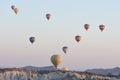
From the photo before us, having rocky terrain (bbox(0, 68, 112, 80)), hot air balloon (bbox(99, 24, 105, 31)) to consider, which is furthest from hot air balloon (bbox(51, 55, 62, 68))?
hot air balloon (bbox(99, 24, 105, 31))

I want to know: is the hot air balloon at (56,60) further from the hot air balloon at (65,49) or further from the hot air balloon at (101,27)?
the hot air balloon at (101,27)

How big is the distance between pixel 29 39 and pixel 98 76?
1450 centimetres

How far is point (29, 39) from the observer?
241 ft

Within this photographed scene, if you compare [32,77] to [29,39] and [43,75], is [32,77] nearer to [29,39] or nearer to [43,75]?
[43,75]

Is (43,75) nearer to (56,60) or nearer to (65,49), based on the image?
(56,60)

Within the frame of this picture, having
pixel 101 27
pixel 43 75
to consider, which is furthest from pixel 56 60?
pixel 101 27

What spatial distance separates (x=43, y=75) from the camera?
206ft

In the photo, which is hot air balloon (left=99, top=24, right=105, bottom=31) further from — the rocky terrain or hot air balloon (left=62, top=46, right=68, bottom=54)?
the rocky terrain

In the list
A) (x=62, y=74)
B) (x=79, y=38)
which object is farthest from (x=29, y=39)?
(x=62, y=74)

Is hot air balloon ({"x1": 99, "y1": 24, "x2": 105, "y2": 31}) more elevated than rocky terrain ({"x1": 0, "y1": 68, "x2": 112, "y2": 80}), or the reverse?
hot air balloon ({"x1": 99, "y1": 24, "x2": 105, "y2": 31})

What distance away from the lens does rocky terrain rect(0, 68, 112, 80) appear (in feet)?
204

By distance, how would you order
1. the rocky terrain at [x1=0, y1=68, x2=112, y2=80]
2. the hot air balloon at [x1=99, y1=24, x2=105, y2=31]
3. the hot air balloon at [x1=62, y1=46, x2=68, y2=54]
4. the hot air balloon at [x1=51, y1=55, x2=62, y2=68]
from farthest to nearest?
the hot air balloon at [x1=99, y1=24, x2=105, y2=31] < the hot air balloon at [x1=62, y1=46, x2=68, y2=54] < the hot air balloon at [x1=51, y1=55, x2=62, y2=68] < the rocky terrain at [x1=0, y1=68, x2=112, y2=80]

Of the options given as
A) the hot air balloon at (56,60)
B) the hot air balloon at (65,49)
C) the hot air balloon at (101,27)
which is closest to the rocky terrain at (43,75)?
the hot air balloon at (56,60)

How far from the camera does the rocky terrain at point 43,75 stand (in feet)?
204
